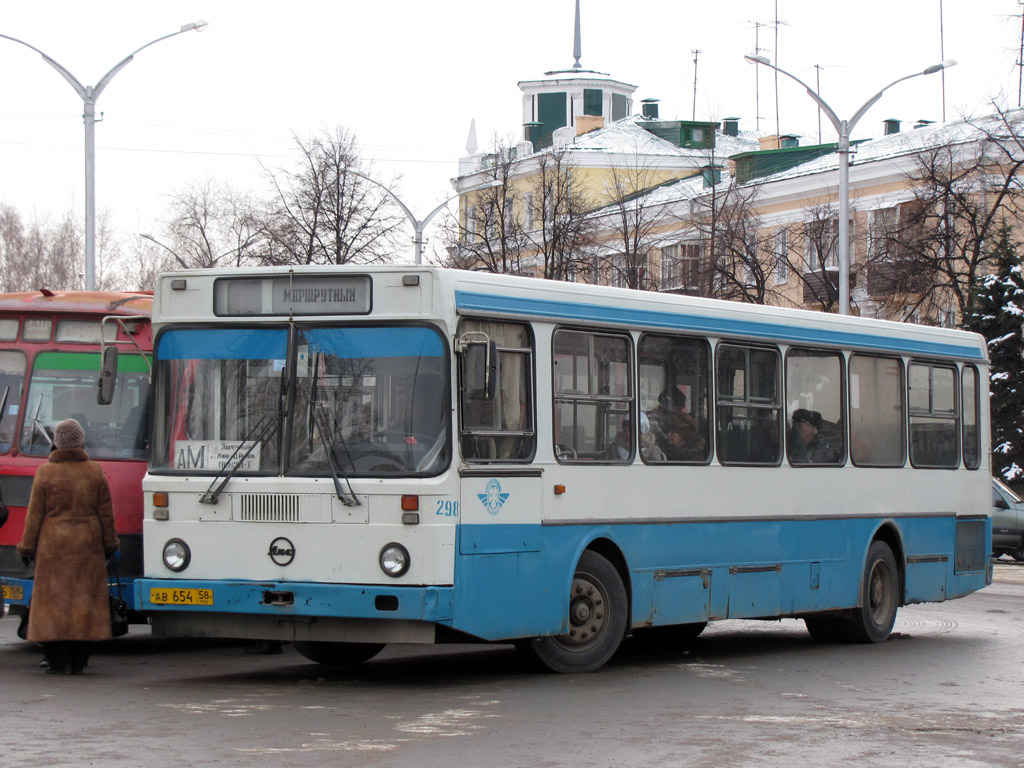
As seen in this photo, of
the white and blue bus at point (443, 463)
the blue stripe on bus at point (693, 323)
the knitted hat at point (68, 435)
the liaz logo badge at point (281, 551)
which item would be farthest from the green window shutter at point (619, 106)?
the liaz logo badge at point (281, 551)

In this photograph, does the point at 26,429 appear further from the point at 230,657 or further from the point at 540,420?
the point at 540,420

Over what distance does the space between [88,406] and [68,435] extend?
1126mm

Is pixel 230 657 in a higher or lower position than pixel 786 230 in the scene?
lower

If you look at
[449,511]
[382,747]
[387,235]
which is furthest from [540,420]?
[387,235]

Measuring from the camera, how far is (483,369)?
10.5m

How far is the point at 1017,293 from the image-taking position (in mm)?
36969

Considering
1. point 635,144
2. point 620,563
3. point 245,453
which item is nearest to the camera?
point 245,453

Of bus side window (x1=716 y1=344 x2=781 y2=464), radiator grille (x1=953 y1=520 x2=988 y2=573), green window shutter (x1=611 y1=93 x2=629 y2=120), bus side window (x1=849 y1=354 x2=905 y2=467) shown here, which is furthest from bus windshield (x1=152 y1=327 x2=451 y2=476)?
green window shutter (x1=611 y1=93 x2=629 y2=120)

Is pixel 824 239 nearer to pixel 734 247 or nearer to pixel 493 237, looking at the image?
pixel 734 247

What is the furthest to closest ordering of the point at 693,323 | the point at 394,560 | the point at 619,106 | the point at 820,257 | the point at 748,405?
the point at 619,106 → the point at 820,257 → the point at 748,405 → the point at 693,323 → the point at 394,560

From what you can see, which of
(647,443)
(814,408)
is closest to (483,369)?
(647,443)

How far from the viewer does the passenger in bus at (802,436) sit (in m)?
13.9

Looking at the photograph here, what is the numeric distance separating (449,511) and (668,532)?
2.50 metres

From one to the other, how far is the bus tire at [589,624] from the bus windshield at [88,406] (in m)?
3.42
